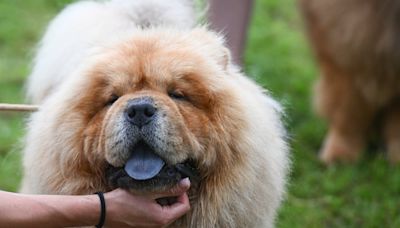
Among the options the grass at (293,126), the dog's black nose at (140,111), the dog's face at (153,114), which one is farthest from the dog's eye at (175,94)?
the grass at (293,126)

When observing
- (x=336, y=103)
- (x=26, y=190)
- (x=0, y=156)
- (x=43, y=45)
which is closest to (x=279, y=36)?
(x=336, y=103)

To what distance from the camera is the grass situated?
3.93 meters

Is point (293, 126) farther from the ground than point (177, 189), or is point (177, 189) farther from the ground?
point (177, 189)

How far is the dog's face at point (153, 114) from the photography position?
7.41 ft

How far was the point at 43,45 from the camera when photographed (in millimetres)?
3283

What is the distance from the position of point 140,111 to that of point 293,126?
8.94 ft

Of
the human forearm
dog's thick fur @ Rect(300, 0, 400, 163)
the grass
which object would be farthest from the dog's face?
dog's thick fur @ Rect(300, 0, 400, 163)

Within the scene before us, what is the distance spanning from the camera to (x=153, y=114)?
2.24m

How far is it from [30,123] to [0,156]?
69.9 inches

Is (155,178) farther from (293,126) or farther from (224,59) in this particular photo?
(293,126)

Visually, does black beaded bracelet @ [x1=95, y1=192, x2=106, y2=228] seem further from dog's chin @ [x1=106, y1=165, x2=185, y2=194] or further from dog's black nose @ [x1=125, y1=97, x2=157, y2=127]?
Answer: dog's black nose @ [x1=125, y1=97, x2=157, y2=127]

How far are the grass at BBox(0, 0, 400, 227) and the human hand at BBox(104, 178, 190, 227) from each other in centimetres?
92

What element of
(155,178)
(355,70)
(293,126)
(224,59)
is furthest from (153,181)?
(293,126)

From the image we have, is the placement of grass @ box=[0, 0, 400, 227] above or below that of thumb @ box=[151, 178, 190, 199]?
below
